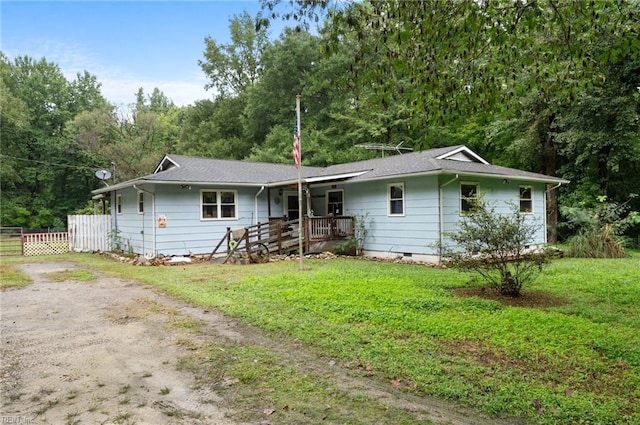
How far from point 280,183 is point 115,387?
35.3 ft

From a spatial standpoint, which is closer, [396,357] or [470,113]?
[396,357]

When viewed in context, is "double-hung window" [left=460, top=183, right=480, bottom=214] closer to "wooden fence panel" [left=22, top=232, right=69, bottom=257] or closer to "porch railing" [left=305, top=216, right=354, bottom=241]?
"porch railing" [left=305, top=216, right=354, bottom=241]

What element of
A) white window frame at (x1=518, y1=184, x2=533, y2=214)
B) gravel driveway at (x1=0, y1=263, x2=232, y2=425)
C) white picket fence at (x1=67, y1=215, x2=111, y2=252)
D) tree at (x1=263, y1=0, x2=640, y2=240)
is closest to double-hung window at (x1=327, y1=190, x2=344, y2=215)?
white window frame at (x1=518, y1=184, x2=533, y2=214)

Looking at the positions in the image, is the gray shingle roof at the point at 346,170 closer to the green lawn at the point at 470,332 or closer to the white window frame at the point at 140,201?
the white window frame at the point at 140,201

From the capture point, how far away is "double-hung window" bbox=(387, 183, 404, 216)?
12.2 m

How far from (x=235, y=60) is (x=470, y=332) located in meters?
34.6

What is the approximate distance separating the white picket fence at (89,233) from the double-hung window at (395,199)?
11.7m

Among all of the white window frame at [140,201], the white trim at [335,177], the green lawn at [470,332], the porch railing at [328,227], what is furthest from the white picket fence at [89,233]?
the green lawn at [470,332]

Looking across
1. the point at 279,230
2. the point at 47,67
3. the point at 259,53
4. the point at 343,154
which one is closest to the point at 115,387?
the point at 279,230

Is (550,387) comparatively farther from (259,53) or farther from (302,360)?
(259,53)

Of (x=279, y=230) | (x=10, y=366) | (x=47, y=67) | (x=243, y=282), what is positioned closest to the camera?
(x=10, y=366)

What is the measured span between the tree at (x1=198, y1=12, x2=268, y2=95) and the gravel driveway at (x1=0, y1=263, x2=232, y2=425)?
3084 cm

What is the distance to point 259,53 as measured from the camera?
34688 mm

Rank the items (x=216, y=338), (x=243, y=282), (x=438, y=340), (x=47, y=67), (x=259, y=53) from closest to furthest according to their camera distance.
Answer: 1. (x=438, y=340)
2. (x=216, y=338)
3. (x=243, y=282)
4. (x=259, y=53)
5. (x=47, y=67)
